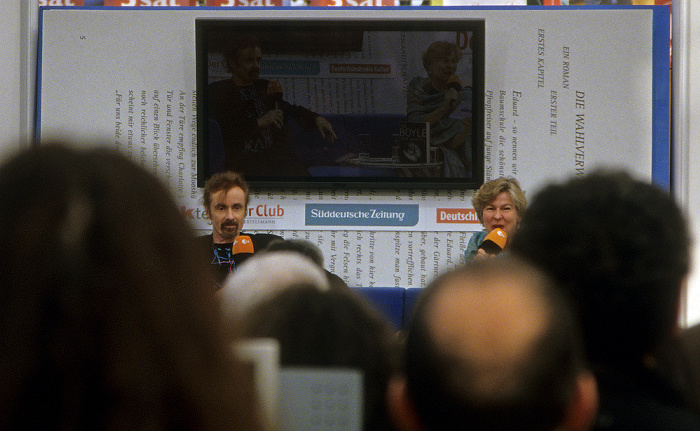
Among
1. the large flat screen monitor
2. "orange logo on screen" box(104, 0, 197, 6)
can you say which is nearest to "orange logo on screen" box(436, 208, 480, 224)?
the large flat screen monitor

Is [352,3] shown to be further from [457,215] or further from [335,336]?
[335,336]

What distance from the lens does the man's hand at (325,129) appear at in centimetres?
404

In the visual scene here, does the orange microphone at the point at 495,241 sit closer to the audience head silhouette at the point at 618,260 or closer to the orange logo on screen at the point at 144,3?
the audience head silhouette at the point at 618,260

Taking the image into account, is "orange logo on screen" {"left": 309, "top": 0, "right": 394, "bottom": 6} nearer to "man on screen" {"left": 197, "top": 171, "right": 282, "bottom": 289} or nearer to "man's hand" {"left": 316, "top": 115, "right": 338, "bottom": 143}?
"man's hand" {"left": 316, "top": 115, "right": 338, "bottom": 143}

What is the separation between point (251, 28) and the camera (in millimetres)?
3986

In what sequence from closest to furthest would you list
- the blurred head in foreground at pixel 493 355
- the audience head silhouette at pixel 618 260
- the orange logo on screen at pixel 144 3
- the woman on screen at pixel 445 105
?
1. the blurred head in foreground at pixel 493 355
2. the audience head silhouette at pixel 618 260
3. the woman on screen at pixel 445 105
4. the orange logo on screen at pixel 144 3

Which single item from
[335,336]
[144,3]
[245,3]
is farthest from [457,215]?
[335,336]

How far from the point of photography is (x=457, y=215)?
413 cm

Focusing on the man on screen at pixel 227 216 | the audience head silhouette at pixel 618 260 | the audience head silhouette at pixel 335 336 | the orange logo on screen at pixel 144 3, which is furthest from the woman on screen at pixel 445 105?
the audience head silhouette at pixel 335 336

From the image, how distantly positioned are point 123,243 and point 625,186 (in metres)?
0.64

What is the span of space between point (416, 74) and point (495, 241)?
126cm

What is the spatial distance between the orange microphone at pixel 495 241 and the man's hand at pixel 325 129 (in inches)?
47.7

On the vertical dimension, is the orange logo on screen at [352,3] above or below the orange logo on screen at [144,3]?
below

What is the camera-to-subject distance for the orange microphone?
10.4 ft
